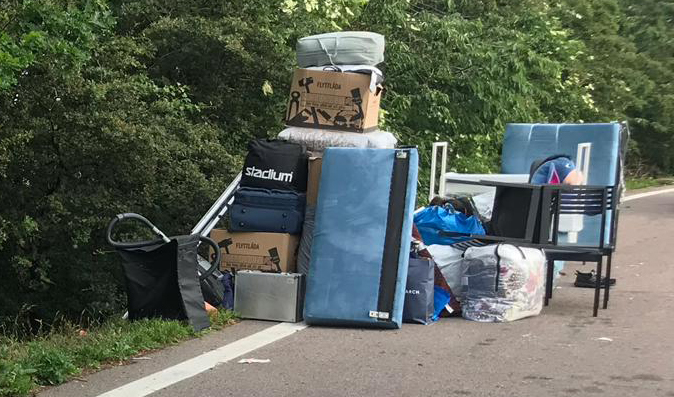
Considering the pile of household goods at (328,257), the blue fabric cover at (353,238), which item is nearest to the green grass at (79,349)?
the pile of household goods at (328,257)

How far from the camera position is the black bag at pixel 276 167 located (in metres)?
8.12

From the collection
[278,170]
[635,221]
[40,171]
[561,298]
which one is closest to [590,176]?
[561,298]

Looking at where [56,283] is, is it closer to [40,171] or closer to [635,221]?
[40,171]

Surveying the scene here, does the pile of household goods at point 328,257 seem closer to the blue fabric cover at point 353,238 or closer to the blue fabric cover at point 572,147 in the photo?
the blue fabric cover at point 353,238

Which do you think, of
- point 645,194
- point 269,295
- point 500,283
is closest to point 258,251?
point 269,295

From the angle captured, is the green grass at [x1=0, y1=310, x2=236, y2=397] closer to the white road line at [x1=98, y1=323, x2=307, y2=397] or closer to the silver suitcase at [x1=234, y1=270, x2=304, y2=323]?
the silver suitcase at [x1=234, y1=270, x2=304, y2=323]

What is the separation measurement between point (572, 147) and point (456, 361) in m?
5.46

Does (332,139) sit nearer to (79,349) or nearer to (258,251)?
(258,251)

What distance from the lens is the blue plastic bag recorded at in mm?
8609

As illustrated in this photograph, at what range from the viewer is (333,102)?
8859 mm

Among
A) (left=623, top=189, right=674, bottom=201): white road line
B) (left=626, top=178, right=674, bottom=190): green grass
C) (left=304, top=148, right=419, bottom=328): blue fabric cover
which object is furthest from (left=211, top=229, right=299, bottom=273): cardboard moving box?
(left=626, top=178, right=674, bottom=190): green grass

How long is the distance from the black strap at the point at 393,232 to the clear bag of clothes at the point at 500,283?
80cm

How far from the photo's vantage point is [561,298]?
8.81 metres

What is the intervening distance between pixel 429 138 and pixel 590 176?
16.1ft
